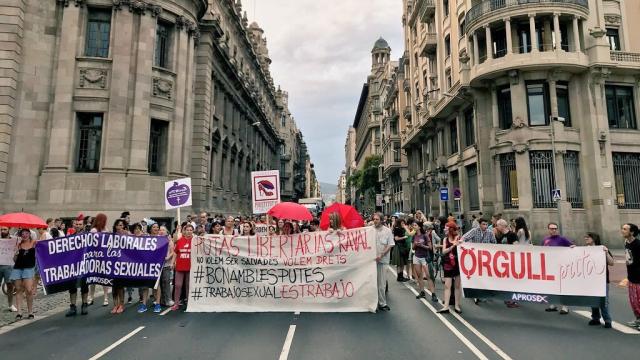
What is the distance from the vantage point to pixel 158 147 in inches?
925

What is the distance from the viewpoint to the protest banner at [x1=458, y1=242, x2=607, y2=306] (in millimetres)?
8180

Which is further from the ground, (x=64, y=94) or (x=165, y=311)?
(x=64, y=94)

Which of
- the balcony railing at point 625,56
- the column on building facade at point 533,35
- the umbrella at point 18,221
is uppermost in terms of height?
the column on building facade at point 533,35

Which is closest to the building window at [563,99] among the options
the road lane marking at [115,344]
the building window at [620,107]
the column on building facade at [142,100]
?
the building window at [620,107]

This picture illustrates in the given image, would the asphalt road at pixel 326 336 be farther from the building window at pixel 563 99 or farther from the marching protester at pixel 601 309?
the building window at pixel 563 99

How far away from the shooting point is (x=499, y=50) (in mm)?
27094

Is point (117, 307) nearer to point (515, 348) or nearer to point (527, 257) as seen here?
point (515, 348)

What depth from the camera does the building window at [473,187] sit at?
28.4 meters

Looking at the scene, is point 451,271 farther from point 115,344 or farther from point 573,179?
point 573,179

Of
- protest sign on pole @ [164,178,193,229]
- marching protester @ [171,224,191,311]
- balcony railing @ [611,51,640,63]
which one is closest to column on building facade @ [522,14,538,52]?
balcony railing @ [611,51,640,63]

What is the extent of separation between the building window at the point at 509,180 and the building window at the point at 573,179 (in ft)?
10.4

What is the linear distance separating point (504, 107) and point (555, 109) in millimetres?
3112

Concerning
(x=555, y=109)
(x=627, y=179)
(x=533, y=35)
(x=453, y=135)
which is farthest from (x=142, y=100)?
(x=627, y=179)

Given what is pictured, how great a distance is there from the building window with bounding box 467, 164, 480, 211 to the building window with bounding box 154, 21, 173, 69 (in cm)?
2303
